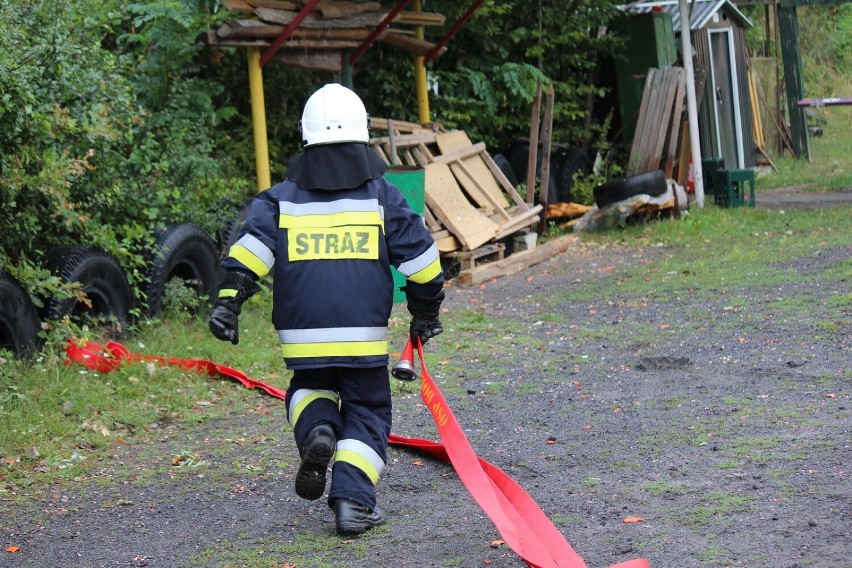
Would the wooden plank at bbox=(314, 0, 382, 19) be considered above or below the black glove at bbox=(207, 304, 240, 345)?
above

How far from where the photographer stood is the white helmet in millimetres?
4695

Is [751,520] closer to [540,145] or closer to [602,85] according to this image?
[540,145]

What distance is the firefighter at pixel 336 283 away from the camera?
4.61m

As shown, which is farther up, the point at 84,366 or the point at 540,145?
the point at 540,145

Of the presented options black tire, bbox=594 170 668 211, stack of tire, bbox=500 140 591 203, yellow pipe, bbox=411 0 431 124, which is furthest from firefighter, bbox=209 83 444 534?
stack of tire, bbox=500 140 591 203

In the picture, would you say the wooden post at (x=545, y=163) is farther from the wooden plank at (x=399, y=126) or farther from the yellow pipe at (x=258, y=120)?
the yellow pipe at (x=258, y=120)

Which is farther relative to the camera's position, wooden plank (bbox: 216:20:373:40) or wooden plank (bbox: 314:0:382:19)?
wooden plank (bbox: 314:0:382:19)

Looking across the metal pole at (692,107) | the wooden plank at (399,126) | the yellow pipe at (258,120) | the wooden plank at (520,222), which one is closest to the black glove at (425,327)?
the yellow pipe at (258,120)

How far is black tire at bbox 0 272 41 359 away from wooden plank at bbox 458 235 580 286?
4779 millimetres

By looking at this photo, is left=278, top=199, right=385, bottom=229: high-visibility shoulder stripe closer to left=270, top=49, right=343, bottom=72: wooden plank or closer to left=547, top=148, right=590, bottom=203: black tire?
left=270, top=49, right=343, bottom=72: wooden plank

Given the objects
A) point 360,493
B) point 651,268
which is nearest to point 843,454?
point 360,493

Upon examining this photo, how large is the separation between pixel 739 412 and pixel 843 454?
3.23ft

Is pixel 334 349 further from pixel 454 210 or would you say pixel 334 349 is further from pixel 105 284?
pixel 454 210

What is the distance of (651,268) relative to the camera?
429 inches
